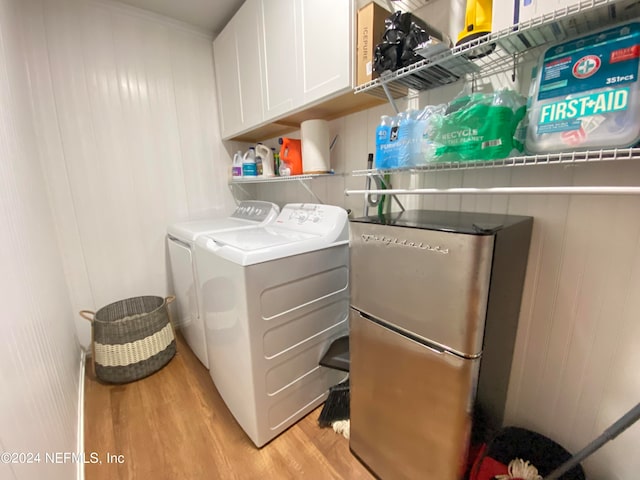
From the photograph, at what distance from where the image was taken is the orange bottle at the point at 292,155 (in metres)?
1.88

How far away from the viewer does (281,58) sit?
1604mm

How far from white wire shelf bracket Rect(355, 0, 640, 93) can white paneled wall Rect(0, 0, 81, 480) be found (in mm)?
1514

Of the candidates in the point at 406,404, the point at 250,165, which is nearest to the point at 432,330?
the point at 406,404

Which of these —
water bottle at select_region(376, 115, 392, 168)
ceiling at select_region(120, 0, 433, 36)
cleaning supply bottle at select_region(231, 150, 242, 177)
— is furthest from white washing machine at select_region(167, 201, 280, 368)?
ceiling at select_region(120, 0, 433, 36)

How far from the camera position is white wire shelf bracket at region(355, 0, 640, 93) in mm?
674

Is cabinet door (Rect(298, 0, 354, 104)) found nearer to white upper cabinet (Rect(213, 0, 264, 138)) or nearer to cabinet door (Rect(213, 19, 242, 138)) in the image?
white upper cabinet (Rect(213, 0, 264, 138))

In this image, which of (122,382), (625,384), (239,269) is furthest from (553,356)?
(122,382)

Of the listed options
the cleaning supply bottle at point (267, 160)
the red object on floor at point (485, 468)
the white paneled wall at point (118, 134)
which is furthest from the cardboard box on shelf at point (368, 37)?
the white paneled wall at point (118, 134)

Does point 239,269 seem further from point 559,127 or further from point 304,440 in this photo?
point 559,127

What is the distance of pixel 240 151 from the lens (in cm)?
266

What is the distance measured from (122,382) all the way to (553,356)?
101 inches

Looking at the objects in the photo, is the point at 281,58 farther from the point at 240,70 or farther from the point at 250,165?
the point at 250,165

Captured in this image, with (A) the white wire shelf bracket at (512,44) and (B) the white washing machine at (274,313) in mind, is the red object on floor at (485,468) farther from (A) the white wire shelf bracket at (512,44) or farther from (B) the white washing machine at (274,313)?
(A) the white wire shelf bracket at (512,44)

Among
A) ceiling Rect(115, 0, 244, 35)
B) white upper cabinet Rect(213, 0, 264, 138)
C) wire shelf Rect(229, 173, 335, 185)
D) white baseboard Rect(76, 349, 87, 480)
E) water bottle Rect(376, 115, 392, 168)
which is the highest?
ceiling Rect(115, 0, 244, 35)
